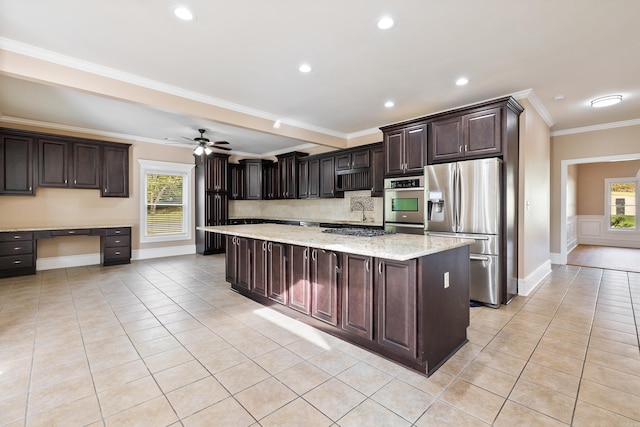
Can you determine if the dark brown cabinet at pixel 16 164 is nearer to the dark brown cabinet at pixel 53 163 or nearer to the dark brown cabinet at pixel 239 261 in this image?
the dark brown cabinet at pixel 53 163

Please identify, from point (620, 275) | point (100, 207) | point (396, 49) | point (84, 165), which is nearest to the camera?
point (396, 49)

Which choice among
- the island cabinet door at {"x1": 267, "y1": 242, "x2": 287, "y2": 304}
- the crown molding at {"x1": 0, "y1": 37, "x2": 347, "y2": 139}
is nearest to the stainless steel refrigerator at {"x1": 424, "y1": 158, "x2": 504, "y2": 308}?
the island cabinet door at {"x1": 267, "y1": 242, "x2": 287, "y2": 304}

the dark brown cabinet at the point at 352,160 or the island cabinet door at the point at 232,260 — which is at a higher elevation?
the dark brown cabinet at the point at 352,160

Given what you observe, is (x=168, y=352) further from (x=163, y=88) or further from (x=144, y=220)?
(x=144, y=220)

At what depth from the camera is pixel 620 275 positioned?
199 inches

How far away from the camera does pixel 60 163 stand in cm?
553

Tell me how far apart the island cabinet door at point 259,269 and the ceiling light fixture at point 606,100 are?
5064mm

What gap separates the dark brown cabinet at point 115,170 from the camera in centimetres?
603

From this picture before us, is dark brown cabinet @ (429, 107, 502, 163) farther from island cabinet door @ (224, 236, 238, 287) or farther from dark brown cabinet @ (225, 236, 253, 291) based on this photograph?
island cabinet door @ (224, 236, 238, 287)

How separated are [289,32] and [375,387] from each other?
296 cm

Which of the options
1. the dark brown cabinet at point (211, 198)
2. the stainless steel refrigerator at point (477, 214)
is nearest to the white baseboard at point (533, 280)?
the stainless steel refrigerator at point (477, 214)

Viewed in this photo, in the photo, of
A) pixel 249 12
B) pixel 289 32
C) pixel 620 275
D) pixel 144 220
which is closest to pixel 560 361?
pixel 289 32

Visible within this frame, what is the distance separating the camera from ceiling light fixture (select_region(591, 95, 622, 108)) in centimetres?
408

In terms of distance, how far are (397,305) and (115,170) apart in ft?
21.1
